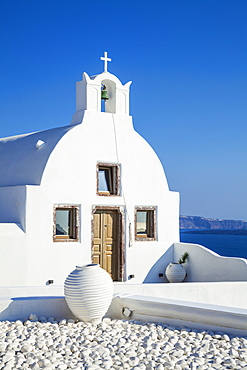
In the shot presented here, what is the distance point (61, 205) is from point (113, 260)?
2072mm

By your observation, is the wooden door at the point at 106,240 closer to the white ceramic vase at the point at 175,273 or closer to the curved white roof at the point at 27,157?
the white ceramic vase at the point at 175,273

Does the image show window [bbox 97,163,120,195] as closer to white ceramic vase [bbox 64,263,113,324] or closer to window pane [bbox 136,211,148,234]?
window pane [bbox 136,211,148,234]

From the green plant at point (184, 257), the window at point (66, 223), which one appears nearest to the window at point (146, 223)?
the green plant at point (184, 257)

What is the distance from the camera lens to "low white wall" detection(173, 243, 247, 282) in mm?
12531

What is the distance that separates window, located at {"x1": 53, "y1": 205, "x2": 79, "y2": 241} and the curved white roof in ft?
3.12

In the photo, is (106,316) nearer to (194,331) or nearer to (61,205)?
(194,331)

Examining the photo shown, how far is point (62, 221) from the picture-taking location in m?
12.6

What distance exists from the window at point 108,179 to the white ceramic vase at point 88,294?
5.13 m

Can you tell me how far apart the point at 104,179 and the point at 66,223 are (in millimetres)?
1580

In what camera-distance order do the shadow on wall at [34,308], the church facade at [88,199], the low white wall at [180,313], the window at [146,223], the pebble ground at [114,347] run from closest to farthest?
the pebble ground at [114,347]
the low white wall at [180,313]
the shadow on wall at [34,308]
the church facade at [88,199]
the window at [146,223]

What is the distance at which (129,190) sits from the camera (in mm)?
13375

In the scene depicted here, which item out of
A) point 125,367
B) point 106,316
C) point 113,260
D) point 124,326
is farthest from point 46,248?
point 125,367

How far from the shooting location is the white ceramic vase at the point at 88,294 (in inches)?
313

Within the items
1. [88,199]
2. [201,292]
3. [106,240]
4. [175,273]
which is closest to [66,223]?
[88,199]
